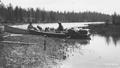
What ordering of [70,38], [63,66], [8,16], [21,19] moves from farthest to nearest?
[21,19] < [8,16] < [70,38] < [63,66]

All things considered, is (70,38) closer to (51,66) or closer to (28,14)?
(51,66)

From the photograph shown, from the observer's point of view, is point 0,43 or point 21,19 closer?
point 0,43

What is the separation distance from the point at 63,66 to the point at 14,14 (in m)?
84.5

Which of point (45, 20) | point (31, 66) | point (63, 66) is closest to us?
point (31, 66)

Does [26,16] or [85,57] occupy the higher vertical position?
[26,16]

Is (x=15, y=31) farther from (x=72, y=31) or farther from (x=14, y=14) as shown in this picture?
(x=14, y=14)

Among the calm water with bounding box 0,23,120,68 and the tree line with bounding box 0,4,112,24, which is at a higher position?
the tree line with bounding box 0,4,112,24

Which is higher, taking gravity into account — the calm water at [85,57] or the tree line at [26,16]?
the tree line at [26,16]

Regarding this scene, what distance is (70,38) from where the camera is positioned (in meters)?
35.9

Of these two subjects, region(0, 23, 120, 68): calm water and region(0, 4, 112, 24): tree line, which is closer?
region(0, 23, 120, 68): calm water

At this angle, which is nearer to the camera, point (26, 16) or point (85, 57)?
point (85, 57)

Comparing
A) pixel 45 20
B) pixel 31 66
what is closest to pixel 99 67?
pixel 31 66

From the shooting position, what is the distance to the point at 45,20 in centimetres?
13275

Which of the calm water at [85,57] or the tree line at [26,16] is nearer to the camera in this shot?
the calm water at [85,57]
